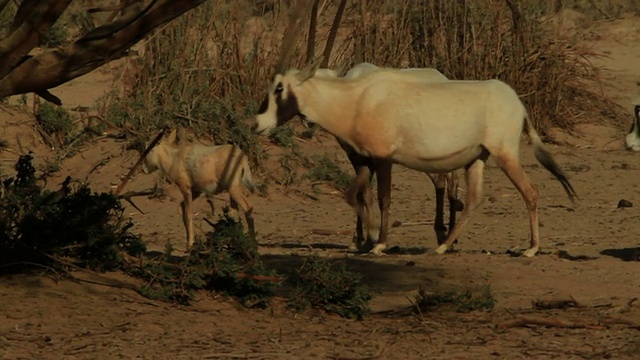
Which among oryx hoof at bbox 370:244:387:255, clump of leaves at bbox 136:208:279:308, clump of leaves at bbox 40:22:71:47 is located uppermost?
clump of leaves at bbox 40:22:71:47

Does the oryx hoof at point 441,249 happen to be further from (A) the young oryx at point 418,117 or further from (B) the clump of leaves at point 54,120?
(B) the clump of leaves at point 54,120

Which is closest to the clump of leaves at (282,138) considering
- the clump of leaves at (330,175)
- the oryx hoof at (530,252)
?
the clump of leaves at (330,175)

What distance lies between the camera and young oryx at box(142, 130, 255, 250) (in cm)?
1202

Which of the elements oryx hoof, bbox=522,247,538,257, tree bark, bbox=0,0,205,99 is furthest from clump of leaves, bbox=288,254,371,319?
oryx hoof, bbox=522,247,538,257

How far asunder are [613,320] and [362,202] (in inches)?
166

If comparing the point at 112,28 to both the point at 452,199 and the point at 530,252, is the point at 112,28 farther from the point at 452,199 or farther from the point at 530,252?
the point at 452,199

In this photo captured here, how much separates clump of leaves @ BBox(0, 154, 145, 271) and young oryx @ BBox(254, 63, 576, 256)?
3.08 meters

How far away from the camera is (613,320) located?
790cm

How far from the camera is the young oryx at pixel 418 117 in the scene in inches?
439

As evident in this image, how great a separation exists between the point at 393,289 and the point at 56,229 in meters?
2.31

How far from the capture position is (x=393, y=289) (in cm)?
931

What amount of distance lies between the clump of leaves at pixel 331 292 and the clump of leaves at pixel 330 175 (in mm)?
6811

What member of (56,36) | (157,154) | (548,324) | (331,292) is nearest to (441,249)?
(157,154)

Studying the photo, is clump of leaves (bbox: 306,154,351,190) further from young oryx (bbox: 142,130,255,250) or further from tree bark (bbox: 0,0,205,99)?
tree bark (bbox: 0,0,205,99)
